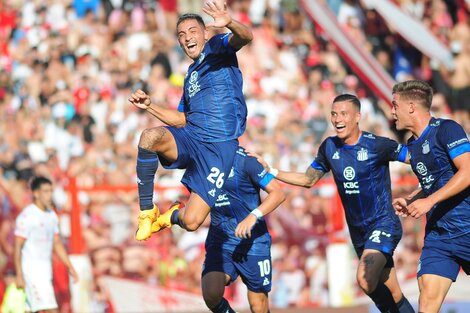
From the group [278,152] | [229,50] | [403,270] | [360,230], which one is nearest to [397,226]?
[360,230]

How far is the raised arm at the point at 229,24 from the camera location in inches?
338

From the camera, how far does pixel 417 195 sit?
30.6 feet

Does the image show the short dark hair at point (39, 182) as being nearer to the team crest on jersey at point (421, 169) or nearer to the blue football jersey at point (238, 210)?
the blue football jersey at point (238, 210)

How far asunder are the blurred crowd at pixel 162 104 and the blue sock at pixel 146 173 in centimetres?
563

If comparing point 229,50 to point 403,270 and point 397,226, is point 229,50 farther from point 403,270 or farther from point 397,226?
point 403,270

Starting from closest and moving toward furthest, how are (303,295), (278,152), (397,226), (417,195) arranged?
(417,195) < (397,226) < (303,295) < (278,152)

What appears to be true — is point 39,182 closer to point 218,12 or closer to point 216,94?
point 216,94

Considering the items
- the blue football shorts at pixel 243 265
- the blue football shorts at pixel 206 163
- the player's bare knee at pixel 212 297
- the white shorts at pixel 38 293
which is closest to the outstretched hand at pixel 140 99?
the blue football shorts at pixel 206 163

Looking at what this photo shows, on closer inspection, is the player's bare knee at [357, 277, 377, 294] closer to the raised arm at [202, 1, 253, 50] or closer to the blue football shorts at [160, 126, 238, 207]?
the blue football shorts at [160, 126, 238, 207]

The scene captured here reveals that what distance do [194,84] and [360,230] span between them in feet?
7.67

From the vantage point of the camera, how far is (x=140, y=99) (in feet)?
31.2

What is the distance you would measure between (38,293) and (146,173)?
4.45 metres

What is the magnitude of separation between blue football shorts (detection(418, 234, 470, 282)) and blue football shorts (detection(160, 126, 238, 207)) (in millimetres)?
2079

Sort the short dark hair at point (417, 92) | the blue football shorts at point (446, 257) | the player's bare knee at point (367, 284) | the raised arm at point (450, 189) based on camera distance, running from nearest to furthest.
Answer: the raised arm at point (450, 189), the blue football shorts at point (446, 257), the short dark hair at point (417, 92), the player's bare knee at point (367, 284)
